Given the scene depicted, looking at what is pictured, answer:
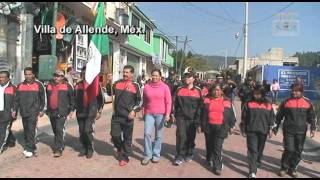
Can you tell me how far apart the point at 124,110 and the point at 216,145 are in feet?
6.23

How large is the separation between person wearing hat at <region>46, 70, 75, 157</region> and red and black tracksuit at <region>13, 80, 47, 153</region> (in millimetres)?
232

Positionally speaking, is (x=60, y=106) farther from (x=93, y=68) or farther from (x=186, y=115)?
(x=186, y=115)

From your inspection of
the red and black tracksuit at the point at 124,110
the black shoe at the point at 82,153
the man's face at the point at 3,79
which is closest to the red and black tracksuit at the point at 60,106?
the black shoe at the point at 82,153

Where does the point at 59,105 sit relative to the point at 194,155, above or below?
above

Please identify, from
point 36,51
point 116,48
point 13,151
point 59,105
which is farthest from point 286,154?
point 116,48

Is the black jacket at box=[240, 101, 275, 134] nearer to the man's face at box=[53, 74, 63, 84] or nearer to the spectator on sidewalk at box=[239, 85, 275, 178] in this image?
Result: the spectator on sidewalk at box=[239, 85, 275, 178]

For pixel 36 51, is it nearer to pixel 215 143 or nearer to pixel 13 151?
pixel 13 151

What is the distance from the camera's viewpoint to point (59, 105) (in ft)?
33.3

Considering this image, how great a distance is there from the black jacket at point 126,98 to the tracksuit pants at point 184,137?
875 millimetres

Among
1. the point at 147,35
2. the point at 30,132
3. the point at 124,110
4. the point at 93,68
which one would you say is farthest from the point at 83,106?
the point at 147,35

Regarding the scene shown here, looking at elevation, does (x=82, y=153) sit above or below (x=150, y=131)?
below

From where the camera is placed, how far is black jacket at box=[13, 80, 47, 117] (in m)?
10.0

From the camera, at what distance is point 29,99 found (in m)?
10.0

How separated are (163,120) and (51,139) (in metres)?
3.90
